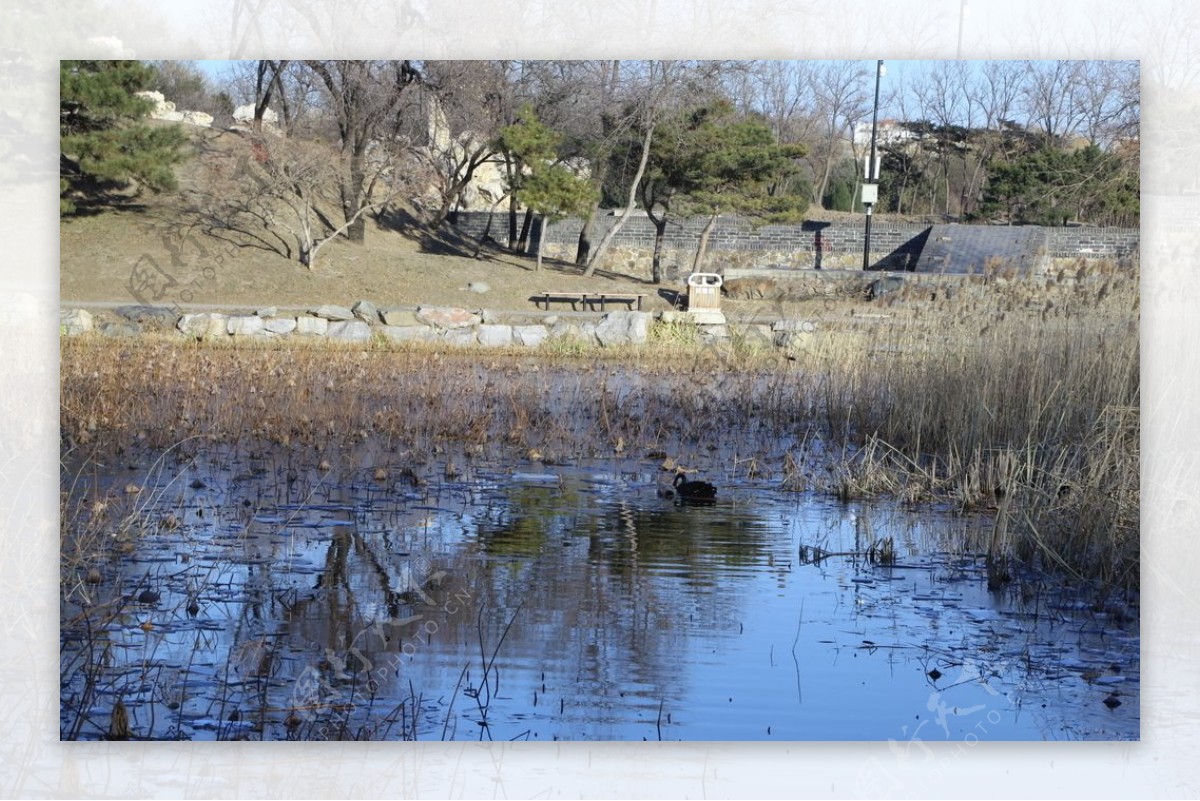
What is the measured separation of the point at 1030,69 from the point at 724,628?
2.63 metres

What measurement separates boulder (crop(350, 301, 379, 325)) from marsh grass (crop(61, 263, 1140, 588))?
3.76 feet

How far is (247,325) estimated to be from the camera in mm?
11102

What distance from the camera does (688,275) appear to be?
39.9 feet

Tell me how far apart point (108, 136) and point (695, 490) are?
459 cm

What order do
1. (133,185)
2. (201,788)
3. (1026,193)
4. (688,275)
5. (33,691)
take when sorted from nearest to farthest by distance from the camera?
1. (201,788)
2. (33,691)
3. (1026,193)
4. (133,185)
5. (688,275)

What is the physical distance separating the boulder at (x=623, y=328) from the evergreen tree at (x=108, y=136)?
152 inches

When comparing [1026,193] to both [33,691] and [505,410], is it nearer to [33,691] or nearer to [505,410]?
[505,410]

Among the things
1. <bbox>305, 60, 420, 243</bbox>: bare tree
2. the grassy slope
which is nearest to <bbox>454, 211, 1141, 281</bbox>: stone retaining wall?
A: the grassy slope

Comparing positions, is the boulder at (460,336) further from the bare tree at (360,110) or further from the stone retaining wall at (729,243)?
the bare tree at (360,110)

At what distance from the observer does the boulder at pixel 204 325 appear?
1095 centimetres

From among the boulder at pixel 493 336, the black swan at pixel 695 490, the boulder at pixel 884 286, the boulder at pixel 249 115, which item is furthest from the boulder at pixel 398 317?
the black swan at pixel 695 490

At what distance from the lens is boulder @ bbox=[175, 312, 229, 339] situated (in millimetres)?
10953

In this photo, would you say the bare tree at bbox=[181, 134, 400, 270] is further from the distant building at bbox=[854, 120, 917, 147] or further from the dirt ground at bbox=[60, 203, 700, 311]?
the distant building at bbox=[854, 120, 917, 147]

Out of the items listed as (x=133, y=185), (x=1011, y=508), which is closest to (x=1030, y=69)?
(x=1011, y=508)
